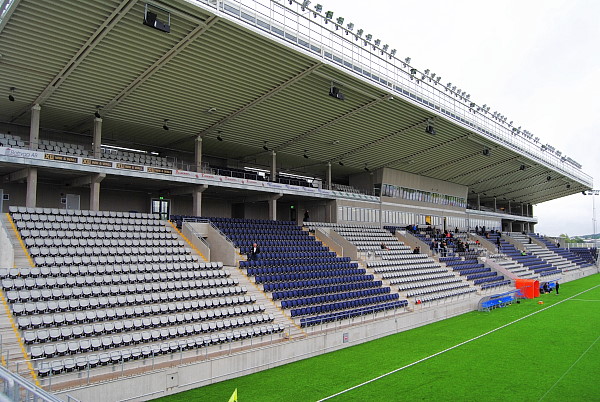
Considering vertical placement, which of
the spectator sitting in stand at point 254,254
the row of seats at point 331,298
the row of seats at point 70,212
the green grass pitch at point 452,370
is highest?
the row of seats at point 70,212

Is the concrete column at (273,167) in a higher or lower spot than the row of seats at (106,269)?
higher

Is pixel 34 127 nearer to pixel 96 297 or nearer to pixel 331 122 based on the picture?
pixel 96 297

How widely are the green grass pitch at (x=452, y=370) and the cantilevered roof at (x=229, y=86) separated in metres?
12.4

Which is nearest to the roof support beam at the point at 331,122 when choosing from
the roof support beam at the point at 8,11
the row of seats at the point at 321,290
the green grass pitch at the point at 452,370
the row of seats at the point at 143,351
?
the row of seats at the point at 321,290

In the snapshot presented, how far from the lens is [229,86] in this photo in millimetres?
20516

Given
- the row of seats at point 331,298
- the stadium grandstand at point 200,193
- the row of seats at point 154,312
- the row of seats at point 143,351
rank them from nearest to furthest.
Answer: the row of seats at point 143,351 → the row of seats at point 154,312 → the stadium grandstand at point 200,193 → the row of seats at point 331,298

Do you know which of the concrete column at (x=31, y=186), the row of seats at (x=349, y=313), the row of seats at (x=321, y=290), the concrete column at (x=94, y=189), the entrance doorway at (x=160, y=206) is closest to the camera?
the row of seats at (x=349, y=313)

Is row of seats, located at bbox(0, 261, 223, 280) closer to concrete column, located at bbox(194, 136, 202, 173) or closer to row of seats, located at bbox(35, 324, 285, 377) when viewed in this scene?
row of seats, located at bbox(35, 324, 285, 377)

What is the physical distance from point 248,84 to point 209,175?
6.53m

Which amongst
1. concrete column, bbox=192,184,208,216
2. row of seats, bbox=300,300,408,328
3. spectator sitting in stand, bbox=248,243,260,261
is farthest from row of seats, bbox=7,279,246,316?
concrete column, bbox=192,184,208,216

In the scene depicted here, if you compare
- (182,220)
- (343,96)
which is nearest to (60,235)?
(182,220)

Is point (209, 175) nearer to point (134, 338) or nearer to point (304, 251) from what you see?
point (304, 251)

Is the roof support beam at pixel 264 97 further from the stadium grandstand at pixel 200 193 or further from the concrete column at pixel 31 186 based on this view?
the concrete column at pixel 31 186

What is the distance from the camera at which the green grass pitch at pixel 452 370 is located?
10938 mm
